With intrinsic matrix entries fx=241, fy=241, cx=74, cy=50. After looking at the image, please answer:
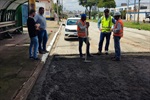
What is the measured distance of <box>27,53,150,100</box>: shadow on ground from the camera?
5.56 metres

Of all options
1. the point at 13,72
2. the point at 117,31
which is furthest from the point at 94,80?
the point at 117,31

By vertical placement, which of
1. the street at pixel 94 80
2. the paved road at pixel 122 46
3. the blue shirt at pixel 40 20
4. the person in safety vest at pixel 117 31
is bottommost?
the street at pixel 94 80

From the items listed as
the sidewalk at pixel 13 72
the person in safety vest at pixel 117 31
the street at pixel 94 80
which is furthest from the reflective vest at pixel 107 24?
the sidewalk at pixel 13 72

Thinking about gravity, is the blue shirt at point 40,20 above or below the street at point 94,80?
above

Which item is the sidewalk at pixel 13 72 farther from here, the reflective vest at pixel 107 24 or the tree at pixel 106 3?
the tree at pixel 106 3

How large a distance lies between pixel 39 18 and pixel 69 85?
529 centimetres

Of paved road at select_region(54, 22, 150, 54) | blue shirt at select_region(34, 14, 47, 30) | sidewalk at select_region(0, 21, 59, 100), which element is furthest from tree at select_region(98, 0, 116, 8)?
sidewalk at select_region(0, 21, 59, 100)

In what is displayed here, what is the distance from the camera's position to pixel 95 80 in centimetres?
676

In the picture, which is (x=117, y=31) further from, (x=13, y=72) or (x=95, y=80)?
(x=13, y=72)

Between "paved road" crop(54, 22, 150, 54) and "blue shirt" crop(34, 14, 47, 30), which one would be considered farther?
"paved road" crop(54, 22, 150, 54)

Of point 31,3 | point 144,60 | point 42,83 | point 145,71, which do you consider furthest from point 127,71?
point 31,3

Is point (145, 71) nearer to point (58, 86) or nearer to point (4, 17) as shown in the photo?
point (58, 86)

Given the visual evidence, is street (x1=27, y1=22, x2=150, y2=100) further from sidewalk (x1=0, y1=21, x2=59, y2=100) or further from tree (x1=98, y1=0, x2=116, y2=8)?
tree (x1=98, y1=0, x2=116, y2=8)

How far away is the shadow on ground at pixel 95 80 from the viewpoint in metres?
5.56
